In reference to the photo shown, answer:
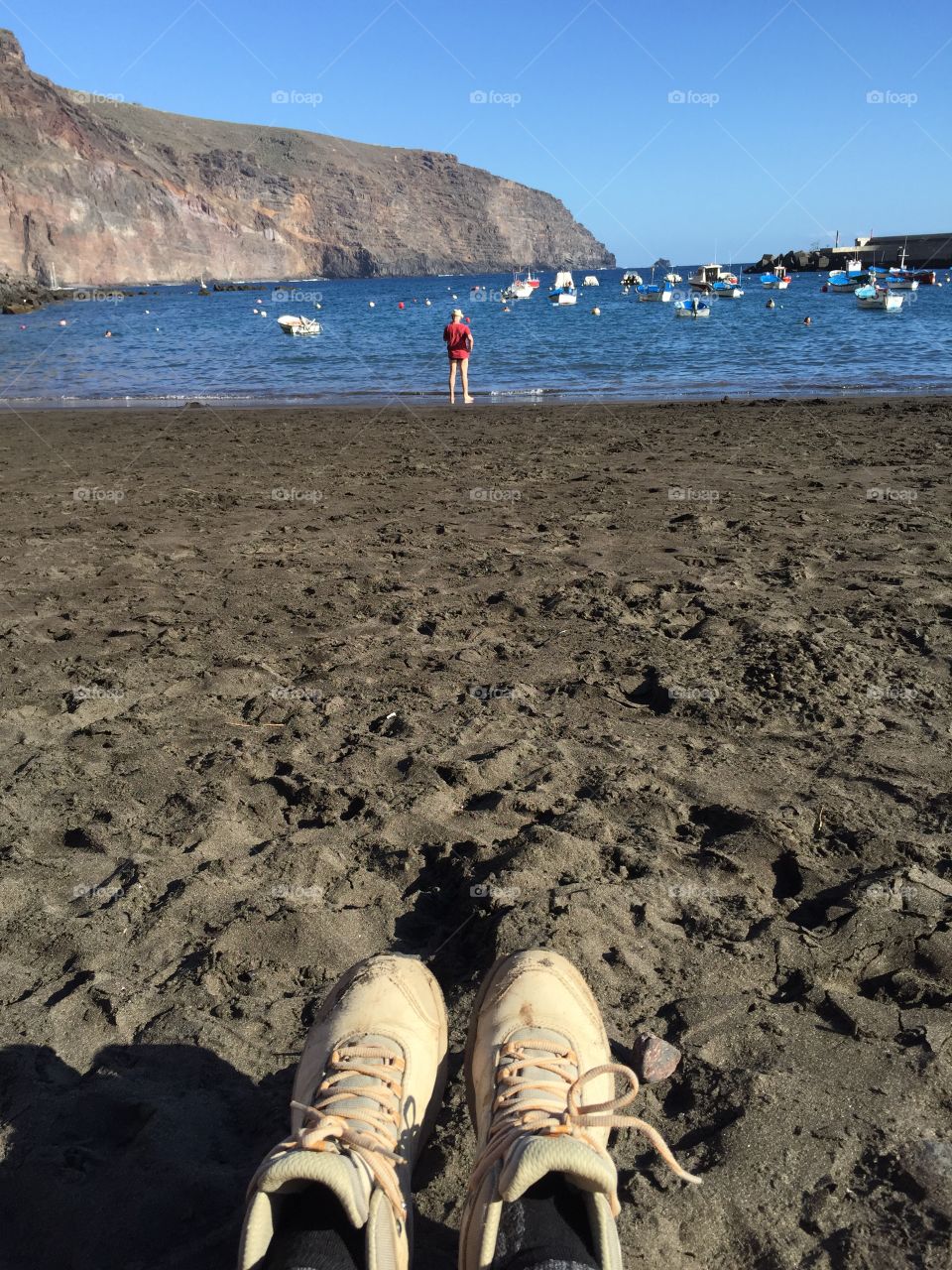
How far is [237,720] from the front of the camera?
13.2ft

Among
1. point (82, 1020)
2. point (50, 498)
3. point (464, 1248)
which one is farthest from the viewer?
point (50, 498)

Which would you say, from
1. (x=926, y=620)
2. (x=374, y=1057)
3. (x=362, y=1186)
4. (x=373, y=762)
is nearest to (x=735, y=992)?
(x=374, y=1057)

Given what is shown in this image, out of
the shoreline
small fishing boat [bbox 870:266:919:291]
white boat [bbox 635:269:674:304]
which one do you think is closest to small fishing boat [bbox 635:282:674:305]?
white boat [bbox 635:269:674:304]

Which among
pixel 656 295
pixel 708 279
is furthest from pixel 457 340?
pixel 708 279

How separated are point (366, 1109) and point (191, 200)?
154 m

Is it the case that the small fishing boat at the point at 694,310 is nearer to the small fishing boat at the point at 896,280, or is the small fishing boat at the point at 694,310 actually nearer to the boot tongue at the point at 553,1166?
the small fishing boat at the point at 896,280

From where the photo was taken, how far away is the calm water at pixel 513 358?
1928cm

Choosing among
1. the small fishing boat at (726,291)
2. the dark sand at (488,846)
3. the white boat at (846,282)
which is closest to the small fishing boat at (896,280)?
the white boat at (846,282)

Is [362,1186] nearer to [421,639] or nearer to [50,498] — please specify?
[421,639]

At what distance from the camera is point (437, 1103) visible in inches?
83.2

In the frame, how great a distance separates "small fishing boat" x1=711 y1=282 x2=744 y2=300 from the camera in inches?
2569

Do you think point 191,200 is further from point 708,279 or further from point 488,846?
point 488,846

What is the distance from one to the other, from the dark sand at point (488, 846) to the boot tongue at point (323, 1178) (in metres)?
0.32

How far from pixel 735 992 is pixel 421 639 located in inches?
109
